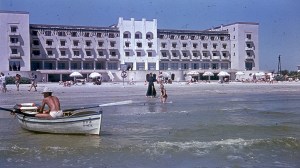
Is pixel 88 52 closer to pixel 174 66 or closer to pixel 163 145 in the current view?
pixel 174 66

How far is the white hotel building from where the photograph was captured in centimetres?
8325

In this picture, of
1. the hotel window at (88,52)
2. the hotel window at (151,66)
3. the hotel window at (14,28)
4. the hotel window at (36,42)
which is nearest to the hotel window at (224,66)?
the hotel window at (151,66)

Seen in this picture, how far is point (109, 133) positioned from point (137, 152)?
136 inches

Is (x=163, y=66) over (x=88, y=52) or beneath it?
beneath

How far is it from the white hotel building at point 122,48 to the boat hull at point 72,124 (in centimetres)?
6944

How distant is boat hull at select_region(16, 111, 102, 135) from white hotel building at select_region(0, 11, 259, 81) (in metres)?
69.4

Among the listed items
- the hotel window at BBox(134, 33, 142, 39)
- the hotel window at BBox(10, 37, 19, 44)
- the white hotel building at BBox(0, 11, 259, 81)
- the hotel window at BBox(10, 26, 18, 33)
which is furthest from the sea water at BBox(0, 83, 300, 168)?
the hotel window at BBox(134, 33, 142, 39)

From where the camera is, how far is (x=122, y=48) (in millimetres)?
92688

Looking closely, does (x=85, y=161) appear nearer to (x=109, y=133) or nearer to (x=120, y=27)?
(x=109, y=133)

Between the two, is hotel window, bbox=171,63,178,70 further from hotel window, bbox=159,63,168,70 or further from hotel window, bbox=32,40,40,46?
hotel window, bbox=32,40,40,46

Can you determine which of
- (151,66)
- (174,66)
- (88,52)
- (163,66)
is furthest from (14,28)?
(174,66)

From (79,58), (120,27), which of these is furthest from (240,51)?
(79,58)

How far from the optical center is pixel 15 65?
273ft

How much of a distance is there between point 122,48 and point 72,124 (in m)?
80.6
